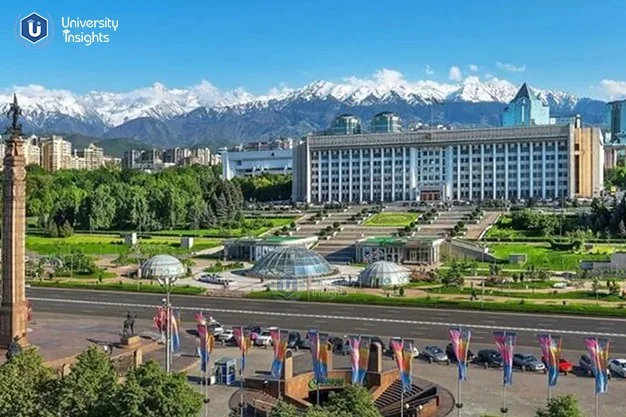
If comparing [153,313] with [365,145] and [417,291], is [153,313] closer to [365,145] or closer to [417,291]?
[417,291]

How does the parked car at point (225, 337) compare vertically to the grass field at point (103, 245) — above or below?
below

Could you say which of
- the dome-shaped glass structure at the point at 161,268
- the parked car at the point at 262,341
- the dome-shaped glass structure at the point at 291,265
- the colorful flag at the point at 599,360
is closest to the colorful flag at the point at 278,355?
the parked car at the point at 262,341

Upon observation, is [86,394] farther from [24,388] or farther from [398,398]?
[398,398]

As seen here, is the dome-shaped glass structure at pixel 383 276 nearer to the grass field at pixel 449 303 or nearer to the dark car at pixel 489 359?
the grass field at pixel 449 303

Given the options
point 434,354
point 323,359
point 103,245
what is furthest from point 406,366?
point 103,245

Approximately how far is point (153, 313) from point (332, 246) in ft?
140

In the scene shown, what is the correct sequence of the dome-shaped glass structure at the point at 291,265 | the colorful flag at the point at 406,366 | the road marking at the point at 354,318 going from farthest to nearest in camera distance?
the dome-shaped glass structure at the point at 291,265, the road marking at the point at 354,318, the colorful flag at the point at 406,366

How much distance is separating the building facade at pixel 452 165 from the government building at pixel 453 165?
0.19m

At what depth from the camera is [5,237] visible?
133 feet

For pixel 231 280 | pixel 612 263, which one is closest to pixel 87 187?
pixel 231 280

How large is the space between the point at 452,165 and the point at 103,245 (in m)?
77.3

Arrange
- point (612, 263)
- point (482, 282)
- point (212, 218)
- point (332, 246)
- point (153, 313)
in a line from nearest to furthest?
point (153, 313) → point (482, 282) → point (612, 263) → point (332, 246) → point (212, 218)

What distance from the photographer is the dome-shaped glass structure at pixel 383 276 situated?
2643 inches

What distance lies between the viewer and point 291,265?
71.8 metres
